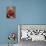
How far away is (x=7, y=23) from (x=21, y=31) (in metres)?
0.39

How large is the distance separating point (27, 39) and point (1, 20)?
2.42 feet

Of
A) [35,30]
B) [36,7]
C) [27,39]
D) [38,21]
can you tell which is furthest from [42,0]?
[27,39]

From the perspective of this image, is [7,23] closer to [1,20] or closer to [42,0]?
[1,20]

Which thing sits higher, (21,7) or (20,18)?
(21,7)

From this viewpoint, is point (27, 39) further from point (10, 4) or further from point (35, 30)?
point (10, 4)

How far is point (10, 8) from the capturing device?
311 cm

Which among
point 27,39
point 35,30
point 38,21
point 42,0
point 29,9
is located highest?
point 42,0

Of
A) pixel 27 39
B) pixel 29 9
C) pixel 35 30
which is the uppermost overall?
pixel 29 9

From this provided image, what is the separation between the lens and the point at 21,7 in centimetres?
312

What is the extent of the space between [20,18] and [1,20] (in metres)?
0.44

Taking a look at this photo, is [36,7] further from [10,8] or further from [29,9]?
[10,8]

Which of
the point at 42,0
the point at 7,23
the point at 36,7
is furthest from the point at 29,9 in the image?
the point at 7,23

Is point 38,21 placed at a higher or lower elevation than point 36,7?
lower

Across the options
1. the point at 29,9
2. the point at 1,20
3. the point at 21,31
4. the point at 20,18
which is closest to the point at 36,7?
the point at 29,9
